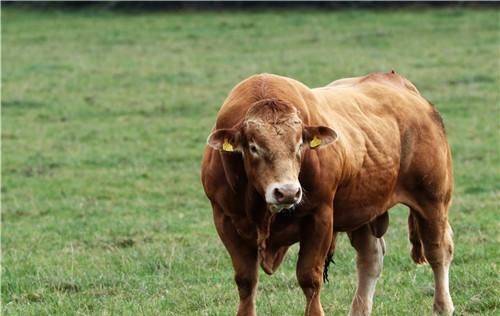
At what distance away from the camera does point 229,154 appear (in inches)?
247

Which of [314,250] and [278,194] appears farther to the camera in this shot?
[314,250]

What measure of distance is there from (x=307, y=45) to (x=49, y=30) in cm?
823

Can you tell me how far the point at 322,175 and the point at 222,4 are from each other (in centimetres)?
2774

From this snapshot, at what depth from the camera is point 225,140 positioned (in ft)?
19.9

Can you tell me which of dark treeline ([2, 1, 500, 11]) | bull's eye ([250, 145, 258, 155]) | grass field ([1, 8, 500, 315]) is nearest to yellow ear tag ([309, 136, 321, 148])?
bull's eye ([250, 145, 258, 155])

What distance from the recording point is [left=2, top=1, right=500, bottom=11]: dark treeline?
32094 mm

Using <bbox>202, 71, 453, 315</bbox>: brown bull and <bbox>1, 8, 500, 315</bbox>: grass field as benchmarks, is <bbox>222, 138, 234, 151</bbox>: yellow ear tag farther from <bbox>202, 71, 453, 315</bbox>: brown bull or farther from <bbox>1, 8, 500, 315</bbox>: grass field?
<bbox>1, 8, 500, 315</bbox>: grass field

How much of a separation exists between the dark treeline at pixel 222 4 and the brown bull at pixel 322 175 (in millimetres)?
24542

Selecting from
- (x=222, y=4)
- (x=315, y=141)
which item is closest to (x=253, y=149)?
(x=315, y=141)

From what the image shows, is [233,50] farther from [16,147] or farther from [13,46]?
[16,147]

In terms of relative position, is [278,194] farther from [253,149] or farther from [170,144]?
[170,144]

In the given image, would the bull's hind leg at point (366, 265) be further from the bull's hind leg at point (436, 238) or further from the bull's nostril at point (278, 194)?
the bull's nostril at point (278, 194)

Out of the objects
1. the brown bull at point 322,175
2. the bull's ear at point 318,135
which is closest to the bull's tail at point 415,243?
the brown bull at point 322,175

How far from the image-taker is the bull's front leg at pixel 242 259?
6.59 metres
